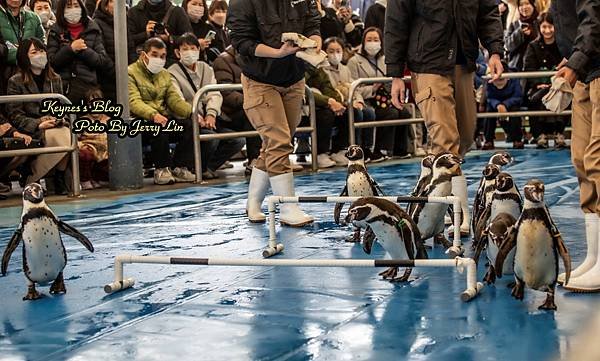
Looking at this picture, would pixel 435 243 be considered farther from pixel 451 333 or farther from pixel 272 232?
pixel 451 333

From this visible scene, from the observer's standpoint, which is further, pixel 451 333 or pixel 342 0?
pixel 342 0

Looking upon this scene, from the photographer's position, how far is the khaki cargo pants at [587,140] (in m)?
4.89

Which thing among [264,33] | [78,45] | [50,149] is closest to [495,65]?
[264,33]

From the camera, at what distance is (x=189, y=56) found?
11695 mm

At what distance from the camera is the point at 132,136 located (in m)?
10.9

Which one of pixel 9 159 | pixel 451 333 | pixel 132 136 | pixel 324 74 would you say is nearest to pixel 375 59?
pixel 324 74

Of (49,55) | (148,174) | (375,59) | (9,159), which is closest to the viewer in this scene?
(9,159)

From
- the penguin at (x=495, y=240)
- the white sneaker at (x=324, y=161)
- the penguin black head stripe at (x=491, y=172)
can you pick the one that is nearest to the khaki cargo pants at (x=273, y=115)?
the penguin black head stripe at (x=491, y=172)

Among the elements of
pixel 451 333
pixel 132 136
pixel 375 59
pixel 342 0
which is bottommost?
pixel 451 333

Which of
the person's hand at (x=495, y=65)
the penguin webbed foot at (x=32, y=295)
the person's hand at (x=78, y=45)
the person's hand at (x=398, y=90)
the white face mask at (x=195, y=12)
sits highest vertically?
the white face mask at (x=195, y=12)

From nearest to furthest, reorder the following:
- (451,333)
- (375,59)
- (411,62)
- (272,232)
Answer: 1. (451,333)
2. (272,232)
3. (411,62)
4. (375,59)

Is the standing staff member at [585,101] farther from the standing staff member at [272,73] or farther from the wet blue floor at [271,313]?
the standing staff member at [272,73]

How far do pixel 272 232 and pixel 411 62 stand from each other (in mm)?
1492

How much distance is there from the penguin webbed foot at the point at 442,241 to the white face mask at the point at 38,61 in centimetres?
535
